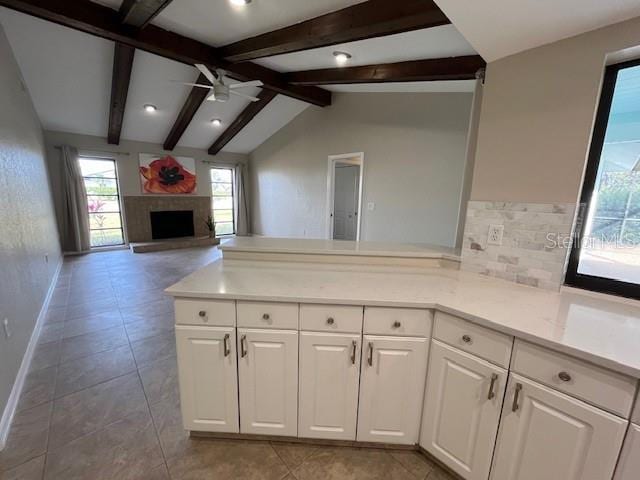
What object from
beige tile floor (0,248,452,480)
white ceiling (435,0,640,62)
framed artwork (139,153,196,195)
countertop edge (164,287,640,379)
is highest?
white ceiling (435,0,640,62)

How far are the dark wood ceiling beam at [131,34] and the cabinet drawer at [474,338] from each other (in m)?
3.88

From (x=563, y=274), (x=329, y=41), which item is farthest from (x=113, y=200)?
(x=563, y=274)

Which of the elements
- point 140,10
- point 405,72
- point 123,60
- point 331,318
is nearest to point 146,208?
point 123,60

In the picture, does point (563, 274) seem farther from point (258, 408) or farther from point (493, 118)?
point (258, 408)

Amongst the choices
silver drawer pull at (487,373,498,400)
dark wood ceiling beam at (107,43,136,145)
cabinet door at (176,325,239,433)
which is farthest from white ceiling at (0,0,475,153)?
cabinet door at (176,325,239,433)

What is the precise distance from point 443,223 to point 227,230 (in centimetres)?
607

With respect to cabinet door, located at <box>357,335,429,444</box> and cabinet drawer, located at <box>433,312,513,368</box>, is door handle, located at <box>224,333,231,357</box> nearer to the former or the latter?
cabinet door, located at <box>357,335,429,444</box>

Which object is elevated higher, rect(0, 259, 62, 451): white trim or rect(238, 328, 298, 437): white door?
rect(238, 328, 298, 437): white door

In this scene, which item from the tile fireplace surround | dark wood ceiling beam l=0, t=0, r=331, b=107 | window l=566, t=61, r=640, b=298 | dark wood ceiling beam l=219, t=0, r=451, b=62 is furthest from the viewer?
the tile fireplace surround

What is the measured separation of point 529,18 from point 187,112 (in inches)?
206

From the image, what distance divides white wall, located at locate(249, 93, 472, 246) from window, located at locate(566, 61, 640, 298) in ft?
6.63

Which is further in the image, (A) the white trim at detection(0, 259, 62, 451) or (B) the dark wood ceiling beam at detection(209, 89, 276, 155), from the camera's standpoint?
(B) the dark wood ceiling beam at detection(209, 89, 276, 155)

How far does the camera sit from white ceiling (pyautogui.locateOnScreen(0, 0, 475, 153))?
259 cm

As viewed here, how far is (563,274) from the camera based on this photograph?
1437 millimetres
